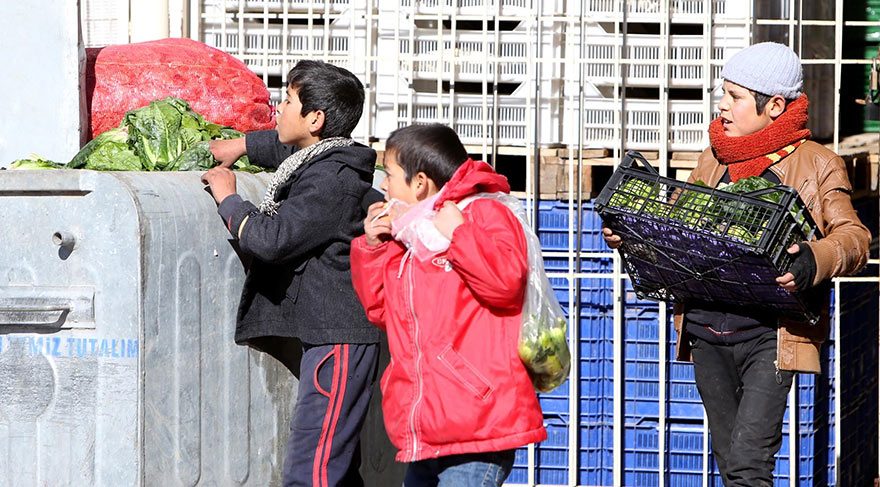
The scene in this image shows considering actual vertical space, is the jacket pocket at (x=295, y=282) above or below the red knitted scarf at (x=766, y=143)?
below

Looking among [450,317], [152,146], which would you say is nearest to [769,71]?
[450,317]

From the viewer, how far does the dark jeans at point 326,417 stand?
12.2 feet

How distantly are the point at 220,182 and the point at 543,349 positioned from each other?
47.9 inches

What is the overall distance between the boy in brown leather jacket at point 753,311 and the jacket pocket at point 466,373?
0.83 meters

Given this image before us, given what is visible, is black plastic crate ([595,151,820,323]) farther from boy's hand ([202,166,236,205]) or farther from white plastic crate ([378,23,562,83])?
white plastic crate ([378,23,562,83])

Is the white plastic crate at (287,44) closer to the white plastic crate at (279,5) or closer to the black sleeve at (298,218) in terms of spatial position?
the white plastic crate at (279,5)

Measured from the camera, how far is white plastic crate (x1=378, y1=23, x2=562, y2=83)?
6.32 meters

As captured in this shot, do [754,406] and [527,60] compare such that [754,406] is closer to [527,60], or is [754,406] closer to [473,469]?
[473,469]

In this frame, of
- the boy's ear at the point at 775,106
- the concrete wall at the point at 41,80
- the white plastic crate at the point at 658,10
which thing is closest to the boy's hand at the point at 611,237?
the boy's ear at the point at 775,106

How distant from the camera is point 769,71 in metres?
3.85

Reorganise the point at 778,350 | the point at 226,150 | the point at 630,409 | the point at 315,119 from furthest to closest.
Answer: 1. the point at 630,409
2. the point at 226,150
3. the point at 315,119
4. the point at 778,350

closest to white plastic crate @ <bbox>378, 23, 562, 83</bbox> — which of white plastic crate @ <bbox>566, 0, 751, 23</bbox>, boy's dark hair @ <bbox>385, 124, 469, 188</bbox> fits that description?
white plastic crate @ <bbox>566, 0, 751, 23</bbox>

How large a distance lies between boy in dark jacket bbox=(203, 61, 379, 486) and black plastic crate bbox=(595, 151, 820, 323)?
80 centimetres

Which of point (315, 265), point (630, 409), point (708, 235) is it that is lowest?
point (630, 409)
